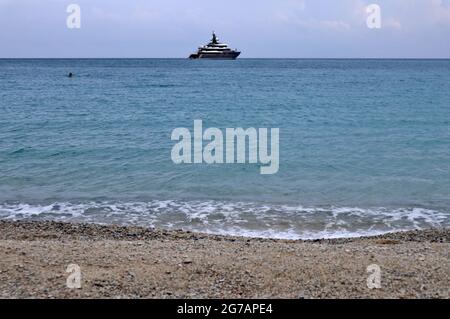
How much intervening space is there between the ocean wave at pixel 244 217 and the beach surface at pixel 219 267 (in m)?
1.33

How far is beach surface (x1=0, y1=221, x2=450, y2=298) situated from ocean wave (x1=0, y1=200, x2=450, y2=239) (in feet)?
4.35

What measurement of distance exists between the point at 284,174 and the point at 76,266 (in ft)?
33.6

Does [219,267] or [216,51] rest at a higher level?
[216,51]

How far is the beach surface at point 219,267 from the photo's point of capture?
7.15m

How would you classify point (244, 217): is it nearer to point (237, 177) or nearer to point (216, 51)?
point (237, 177)

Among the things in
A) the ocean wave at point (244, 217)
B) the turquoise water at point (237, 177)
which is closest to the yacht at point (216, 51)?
the turquoise water at point (237, 177)

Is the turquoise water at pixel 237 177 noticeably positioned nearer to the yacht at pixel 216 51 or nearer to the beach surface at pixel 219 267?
the beach surface at pixel 219 267

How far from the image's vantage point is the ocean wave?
12125mm

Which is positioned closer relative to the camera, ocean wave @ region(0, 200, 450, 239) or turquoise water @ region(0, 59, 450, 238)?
ocean wave @ region(0, 200, 450, 239)

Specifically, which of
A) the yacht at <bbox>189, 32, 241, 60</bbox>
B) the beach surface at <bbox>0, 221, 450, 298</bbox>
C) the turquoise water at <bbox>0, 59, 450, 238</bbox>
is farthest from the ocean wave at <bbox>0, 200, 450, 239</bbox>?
the yacht at <bbox>189, 32, 241, 60</bbox>

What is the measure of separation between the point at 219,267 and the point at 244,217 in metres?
4.88

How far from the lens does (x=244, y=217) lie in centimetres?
1292

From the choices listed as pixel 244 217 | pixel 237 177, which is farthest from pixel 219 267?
pixel 237 177

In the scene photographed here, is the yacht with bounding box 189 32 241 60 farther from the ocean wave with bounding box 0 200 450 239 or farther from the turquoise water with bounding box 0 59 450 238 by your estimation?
the ocean wave with bounding box 0 200 450 239
